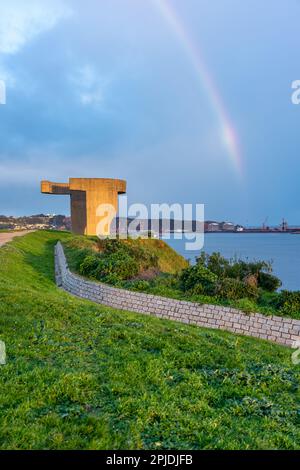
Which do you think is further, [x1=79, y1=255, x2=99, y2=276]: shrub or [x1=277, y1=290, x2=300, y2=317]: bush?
[x1=79, y1=255, x2=99, y2=276]: shrub

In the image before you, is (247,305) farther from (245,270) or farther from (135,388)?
(135,388)

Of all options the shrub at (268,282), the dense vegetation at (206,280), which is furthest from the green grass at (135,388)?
the shrub at (268,282)

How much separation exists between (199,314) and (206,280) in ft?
4.26

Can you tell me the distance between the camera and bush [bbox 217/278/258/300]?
8.50 meters

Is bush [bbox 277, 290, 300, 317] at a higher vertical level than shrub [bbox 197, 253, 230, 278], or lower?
lower

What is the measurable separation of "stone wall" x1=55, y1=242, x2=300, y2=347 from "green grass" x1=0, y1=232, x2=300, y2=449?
3.12 feet

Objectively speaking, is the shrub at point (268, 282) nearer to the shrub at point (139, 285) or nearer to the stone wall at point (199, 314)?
the stone wall at point (199, 314)

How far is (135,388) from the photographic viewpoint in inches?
148

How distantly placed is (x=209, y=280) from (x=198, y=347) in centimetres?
386

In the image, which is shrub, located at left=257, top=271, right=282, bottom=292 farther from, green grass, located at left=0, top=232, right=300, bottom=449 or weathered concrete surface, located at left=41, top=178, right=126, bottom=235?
weathered concrete surface, located at left=41, top=178, right=126, bottom=235

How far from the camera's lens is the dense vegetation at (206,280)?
805 cm

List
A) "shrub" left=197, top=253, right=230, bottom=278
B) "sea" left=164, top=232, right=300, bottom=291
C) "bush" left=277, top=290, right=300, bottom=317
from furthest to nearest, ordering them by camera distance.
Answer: "sea" left=164, top=232, right=300, bottom=291 → "shrub" left=197, top=253, right=230, bottom=278 → "bush" left=277, top=290, right=300, bottom=317

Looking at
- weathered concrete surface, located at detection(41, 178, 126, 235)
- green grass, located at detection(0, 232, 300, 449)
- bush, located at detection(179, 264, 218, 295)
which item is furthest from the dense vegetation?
weathered concrete surface, located at detection(41, 178, 126, 235)

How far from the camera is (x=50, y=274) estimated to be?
14289mm
